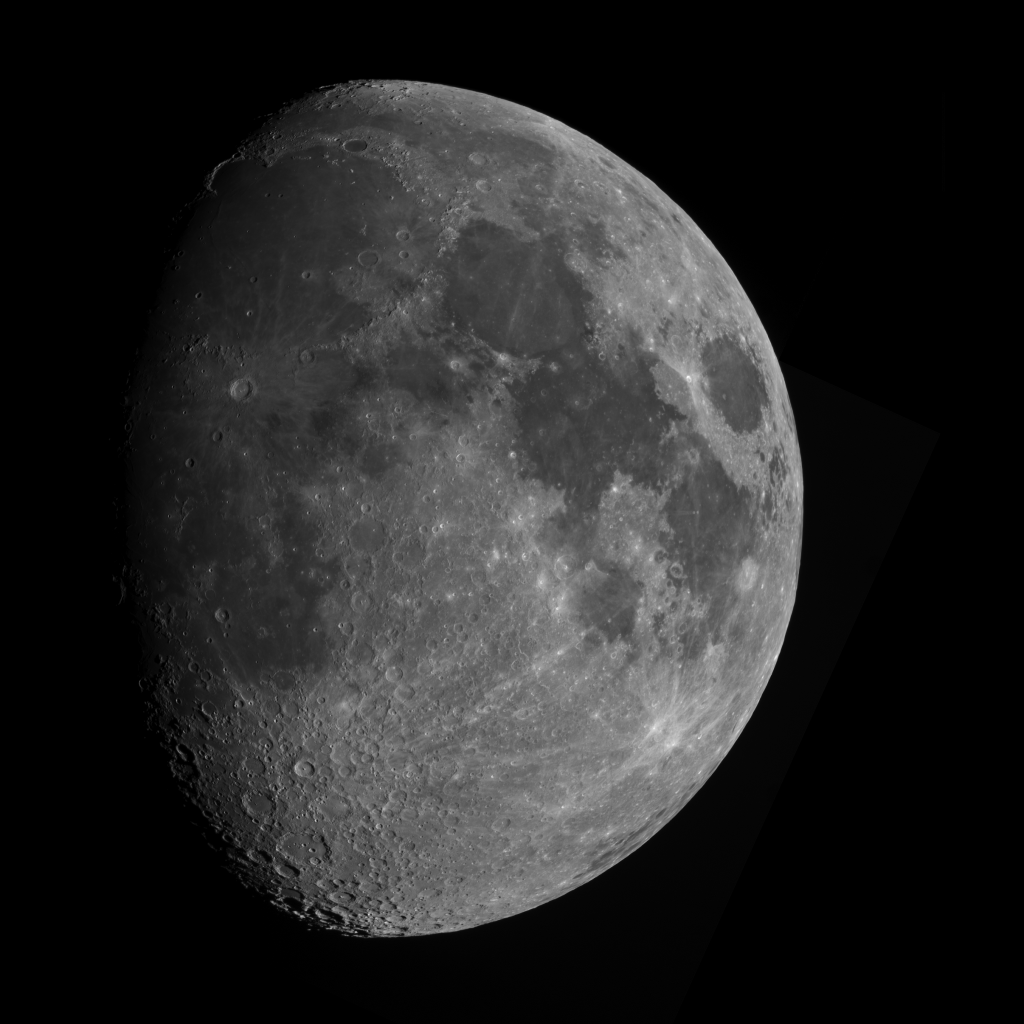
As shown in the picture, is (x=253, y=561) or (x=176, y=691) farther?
(x=176, y=691)

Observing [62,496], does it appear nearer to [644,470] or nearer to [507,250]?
[507,250]

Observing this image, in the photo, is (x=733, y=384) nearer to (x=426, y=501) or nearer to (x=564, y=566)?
(x=564, y=566)

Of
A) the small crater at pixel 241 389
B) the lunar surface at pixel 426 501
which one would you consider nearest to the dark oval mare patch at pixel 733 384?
the lunar surface at pixel 426 501

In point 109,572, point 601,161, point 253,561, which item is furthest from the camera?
point 601,161

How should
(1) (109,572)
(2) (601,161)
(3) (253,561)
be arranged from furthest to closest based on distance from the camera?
1. (2) (601,161)
2. (1) (109,572)
3. (3) (253,561)

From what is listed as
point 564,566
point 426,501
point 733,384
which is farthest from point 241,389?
point 733,384

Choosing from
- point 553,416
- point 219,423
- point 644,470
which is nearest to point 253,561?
point 219,423

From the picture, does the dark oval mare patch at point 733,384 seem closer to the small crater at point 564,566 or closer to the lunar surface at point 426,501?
the lunar surface at point 426,501

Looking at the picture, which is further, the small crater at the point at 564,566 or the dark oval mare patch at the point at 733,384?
the dark oval mare patch at the point at 733,384

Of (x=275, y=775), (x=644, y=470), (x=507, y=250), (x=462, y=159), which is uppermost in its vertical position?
(x=462, y=159)
